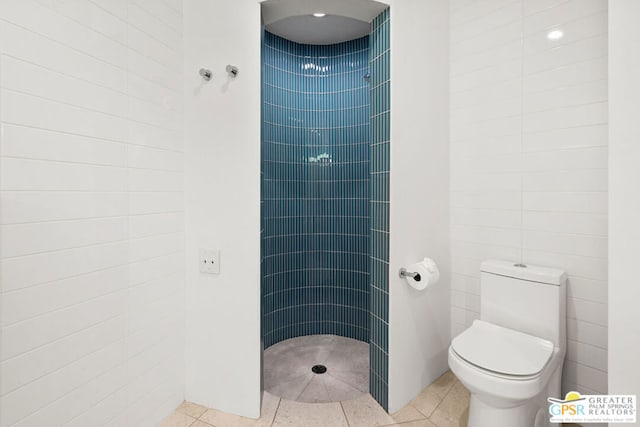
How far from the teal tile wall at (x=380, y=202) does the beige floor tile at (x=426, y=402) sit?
0.21m

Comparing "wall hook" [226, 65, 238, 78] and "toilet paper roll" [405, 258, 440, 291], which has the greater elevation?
"wall hook" [226, 65, 238, 78]

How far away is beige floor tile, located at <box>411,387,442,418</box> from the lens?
68.6 inches

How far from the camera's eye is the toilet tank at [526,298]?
1.56 meters

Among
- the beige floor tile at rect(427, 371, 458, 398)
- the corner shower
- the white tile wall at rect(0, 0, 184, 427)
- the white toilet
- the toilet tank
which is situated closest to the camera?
the white tile wall at rect(0, 0, 184, 427)

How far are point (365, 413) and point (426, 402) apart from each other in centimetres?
38

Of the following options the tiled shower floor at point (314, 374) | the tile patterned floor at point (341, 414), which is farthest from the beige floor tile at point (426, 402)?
the tiled shower floor at point (314, 374)

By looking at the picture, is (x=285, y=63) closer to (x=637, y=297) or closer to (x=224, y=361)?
(x=224, y=361)

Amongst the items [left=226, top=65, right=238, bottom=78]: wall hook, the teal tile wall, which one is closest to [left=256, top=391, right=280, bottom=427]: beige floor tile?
the teal tile wall

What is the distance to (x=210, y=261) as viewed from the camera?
1699 mm

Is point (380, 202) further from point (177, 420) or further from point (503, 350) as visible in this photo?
point (177, 420)

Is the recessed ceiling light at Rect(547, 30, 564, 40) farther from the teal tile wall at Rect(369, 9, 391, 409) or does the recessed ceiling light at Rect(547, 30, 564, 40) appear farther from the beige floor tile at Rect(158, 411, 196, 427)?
the beige floor tile at Rect(158, 411, 196, 427)

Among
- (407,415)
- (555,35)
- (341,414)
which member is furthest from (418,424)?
(555,35)

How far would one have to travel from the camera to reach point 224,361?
1.70 m

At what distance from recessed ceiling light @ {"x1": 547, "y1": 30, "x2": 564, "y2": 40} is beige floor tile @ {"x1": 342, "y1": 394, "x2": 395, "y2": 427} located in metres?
2.26
